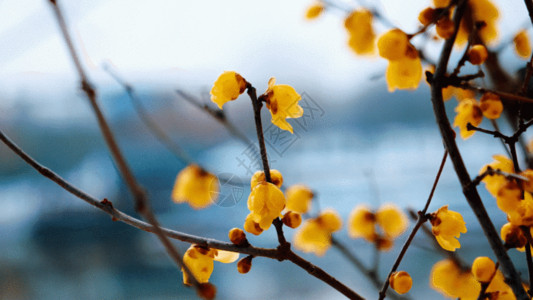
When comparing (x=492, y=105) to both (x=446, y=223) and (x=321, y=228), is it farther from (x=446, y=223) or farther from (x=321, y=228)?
(x=321, y=228)

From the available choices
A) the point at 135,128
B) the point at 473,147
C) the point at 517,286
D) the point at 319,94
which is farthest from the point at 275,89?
the point at 473,147

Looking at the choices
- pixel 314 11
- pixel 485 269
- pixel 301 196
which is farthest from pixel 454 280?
pixel 314 11

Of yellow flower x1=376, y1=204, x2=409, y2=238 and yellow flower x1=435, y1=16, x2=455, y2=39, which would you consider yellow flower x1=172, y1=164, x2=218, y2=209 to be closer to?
yellow flower x1=376, y1=204, x2=409, y2=238

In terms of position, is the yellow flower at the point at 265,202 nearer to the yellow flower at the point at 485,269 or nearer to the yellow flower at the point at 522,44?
the yellow flower at the point at 485,269

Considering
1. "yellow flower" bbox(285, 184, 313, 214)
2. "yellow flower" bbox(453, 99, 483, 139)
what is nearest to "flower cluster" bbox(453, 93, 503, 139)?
"yellow flower" bbox(453, 99, 483, 139)

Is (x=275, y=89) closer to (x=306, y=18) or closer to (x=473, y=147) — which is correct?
(x=306, y=18)

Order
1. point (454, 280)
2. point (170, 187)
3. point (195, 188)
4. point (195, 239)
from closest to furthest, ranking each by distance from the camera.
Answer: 1. point (195, 239)
2. point (454, 280)
3. point (195, 188)
4. point (170, 187)
